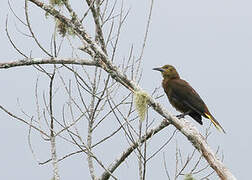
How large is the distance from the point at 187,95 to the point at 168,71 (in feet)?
1.51

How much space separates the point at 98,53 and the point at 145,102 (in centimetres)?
56

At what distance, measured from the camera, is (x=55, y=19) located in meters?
4.36

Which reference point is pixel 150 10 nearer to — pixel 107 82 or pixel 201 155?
pixel 107 82

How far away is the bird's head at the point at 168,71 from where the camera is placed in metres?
5.91

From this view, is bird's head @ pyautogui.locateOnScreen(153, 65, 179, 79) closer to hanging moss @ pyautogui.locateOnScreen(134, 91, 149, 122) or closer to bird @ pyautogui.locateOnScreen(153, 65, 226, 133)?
bird @ pyautogui.locateOnScreen(153, 65, 226, 133)

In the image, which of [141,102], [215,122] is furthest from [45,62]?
[215,122]

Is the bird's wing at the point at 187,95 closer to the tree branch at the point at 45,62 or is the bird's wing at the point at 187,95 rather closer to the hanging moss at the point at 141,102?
the hanging moss at the point at 141,102

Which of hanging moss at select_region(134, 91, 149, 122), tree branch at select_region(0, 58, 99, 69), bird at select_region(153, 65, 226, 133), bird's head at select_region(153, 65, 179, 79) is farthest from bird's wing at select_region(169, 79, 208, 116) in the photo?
tree branch at select_region(0, 58, 99, 69)

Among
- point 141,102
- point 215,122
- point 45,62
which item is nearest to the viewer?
point 141,102

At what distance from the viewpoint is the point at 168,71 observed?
19.5ft

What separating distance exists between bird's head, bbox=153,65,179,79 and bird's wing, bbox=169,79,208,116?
0.44 feet

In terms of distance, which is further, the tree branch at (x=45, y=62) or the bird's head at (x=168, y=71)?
the bird's head at (x=168, y=71)

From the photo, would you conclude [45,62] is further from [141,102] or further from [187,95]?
[187,95]

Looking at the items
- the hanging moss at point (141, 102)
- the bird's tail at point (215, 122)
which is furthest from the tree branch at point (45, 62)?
the bird's tail at point (215, 122)
